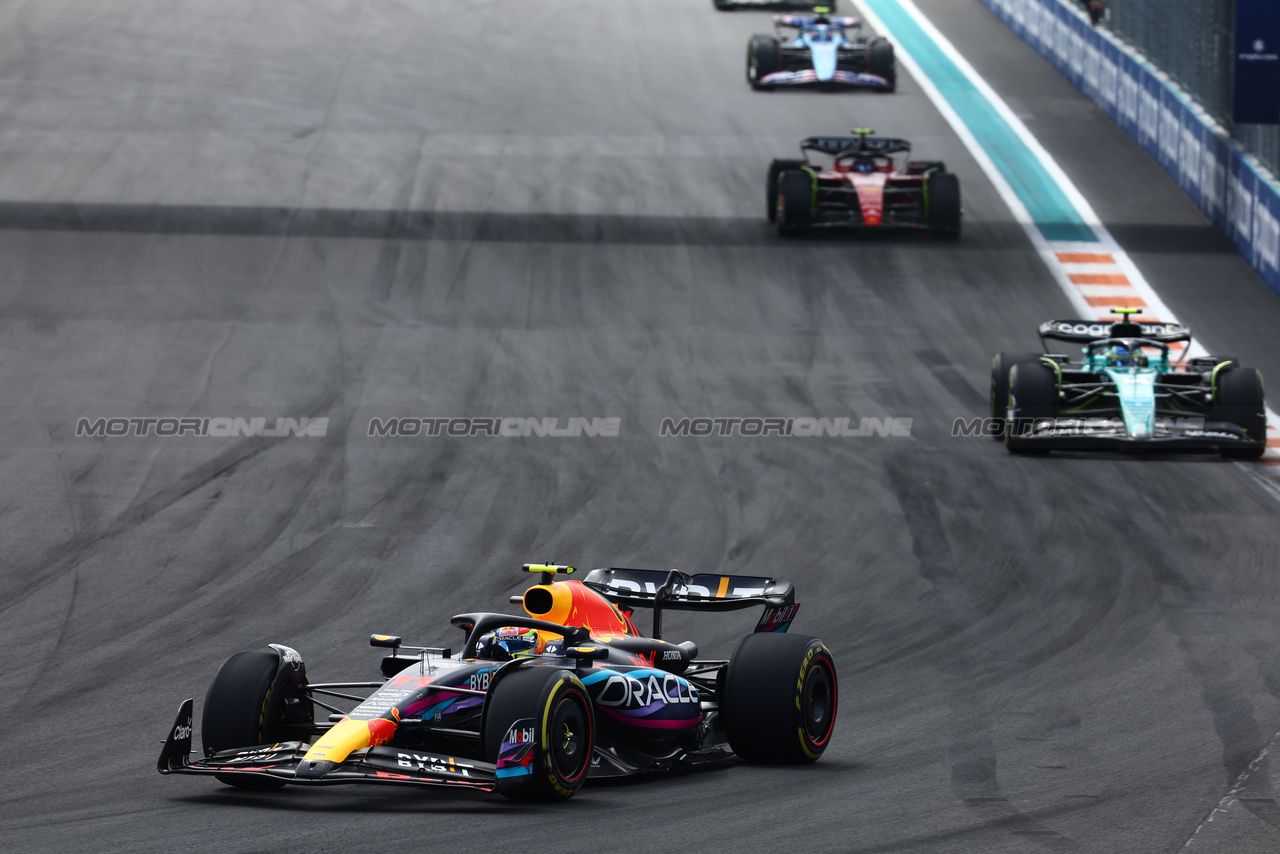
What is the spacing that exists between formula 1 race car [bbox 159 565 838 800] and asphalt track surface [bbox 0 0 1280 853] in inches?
8.2

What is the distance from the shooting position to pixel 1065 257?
2489 cm

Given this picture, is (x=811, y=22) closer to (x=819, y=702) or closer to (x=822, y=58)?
(x=822, y=58)

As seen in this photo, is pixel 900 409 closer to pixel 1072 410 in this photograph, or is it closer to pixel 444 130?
pixel 1072 410

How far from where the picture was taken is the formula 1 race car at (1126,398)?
1725 cm

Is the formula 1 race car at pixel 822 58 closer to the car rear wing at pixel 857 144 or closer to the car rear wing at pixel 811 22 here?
the car rear wing at pixel 811 22

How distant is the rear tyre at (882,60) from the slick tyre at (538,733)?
25.9m

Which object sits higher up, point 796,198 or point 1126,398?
point 1126,398

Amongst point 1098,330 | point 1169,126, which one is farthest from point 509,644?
point 1169,126

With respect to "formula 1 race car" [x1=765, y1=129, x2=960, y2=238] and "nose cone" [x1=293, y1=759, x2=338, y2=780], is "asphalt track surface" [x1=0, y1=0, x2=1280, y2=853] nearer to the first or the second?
"nose cone" [x1=293, y1=759, x2=338, y2=780]

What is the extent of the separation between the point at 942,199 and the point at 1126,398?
27.2 ft

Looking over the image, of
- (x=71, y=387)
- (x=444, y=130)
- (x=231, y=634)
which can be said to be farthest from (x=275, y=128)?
(x=231, y=634)

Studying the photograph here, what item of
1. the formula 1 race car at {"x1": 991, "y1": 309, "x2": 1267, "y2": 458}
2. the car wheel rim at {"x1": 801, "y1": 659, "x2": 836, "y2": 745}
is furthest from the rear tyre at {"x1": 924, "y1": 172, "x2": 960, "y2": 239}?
the car wheel rim at {"x1": 801, "y1": 659, "x2": 836, "y2": 745}

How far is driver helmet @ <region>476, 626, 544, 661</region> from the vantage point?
8539mm

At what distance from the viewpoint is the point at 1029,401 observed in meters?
17.5
